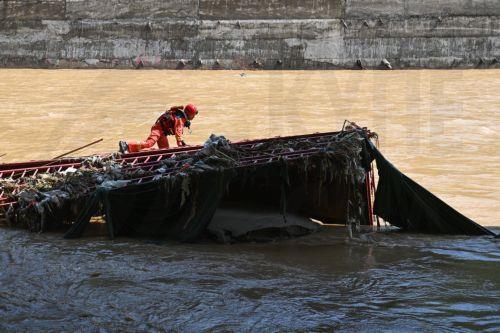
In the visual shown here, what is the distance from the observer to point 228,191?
784 cm

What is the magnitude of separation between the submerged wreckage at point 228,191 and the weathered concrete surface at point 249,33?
15.2m

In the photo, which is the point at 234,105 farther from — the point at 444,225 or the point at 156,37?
the point at 444,225

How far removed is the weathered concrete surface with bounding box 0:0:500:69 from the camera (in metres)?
22.2

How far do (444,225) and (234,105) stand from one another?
33.2 feet

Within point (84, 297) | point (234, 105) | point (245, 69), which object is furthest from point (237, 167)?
point (245, 69)

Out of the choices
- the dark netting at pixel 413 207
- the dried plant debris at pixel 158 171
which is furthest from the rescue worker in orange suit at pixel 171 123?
the dark netting at pixel 413 207

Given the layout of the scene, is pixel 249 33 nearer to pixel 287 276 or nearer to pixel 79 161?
pixel 79 161

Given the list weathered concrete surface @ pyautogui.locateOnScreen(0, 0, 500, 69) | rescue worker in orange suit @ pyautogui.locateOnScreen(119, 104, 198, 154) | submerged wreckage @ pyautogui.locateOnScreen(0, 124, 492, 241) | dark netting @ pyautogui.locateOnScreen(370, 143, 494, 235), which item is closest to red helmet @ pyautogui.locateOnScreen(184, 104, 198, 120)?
rescue worker in orange suit @ pyautogui.locateOnScreen(119, 104, 198, 154)

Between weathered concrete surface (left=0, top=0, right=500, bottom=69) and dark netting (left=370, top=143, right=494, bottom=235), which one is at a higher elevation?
weathered concrete surface (left=0, top=0, right=500, bottom=69)

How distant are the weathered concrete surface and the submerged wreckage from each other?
15170 millimetres

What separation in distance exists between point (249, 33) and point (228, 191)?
15990 mm

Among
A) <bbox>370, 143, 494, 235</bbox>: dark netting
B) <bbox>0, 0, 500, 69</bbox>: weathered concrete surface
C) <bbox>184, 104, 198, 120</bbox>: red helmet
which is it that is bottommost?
<bbox>370, 143, 494, 235</bbox>: dark netting

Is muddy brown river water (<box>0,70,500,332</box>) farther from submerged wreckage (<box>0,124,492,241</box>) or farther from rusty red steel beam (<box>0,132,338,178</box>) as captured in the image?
rusty red steel beam (<box>0,132,338,178</box>)

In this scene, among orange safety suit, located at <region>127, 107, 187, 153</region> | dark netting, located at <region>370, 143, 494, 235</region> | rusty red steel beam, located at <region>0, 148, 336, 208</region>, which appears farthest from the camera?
orange safety suit, located at <region>127, 107, 187, 153</region>
